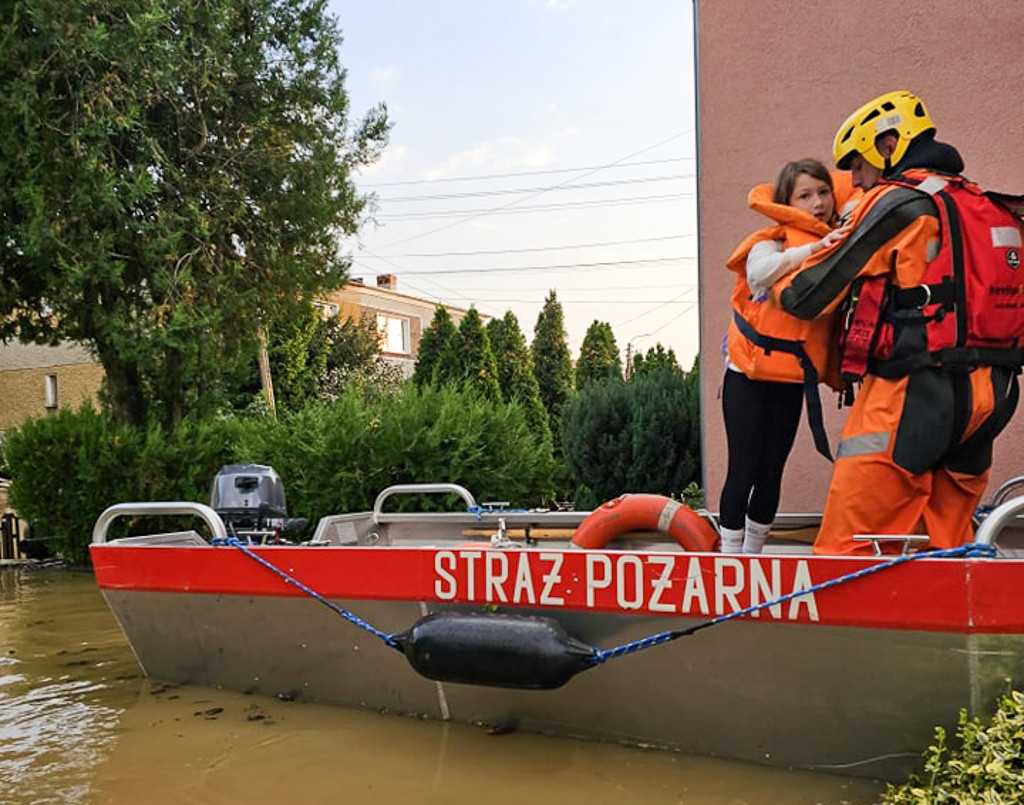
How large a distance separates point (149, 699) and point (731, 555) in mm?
3023

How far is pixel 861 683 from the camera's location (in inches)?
131

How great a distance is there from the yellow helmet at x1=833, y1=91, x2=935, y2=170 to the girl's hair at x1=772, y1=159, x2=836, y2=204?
6.6 inches

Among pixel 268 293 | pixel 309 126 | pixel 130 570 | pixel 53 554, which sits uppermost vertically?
pixel 309 126

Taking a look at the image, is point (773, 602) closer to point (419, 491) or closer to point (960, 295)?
point (960, 295)

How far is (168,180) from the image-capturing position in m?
10.9

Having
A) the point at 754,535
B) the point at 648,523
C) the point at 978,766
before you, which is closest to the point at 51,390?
the point at 648,523

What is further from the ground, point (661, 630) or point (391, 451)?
point (391, 451)

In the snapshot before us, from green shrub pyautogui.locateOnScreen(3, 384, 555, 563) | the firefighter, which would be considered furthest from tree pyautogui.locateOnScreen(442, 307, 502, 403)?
the firefighter

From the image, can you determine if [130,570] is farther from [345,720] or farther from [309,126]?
[309,126]

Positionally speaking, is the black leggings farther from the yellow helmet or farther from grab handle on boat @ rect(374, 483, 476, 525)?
grab handle on boat @ rect(374, 483, 476, 525)

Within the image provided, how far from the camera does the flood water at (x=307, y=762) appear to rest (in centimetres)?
351

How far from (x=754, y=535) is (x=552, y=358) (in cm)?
2055

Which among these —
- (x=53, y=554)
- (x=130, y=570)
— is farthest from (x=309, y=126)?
(x=130, y=570)

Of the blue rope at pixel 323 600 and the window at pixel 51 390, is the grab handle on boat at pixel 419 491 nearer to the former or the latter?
the blue rope at pixel 323 600
